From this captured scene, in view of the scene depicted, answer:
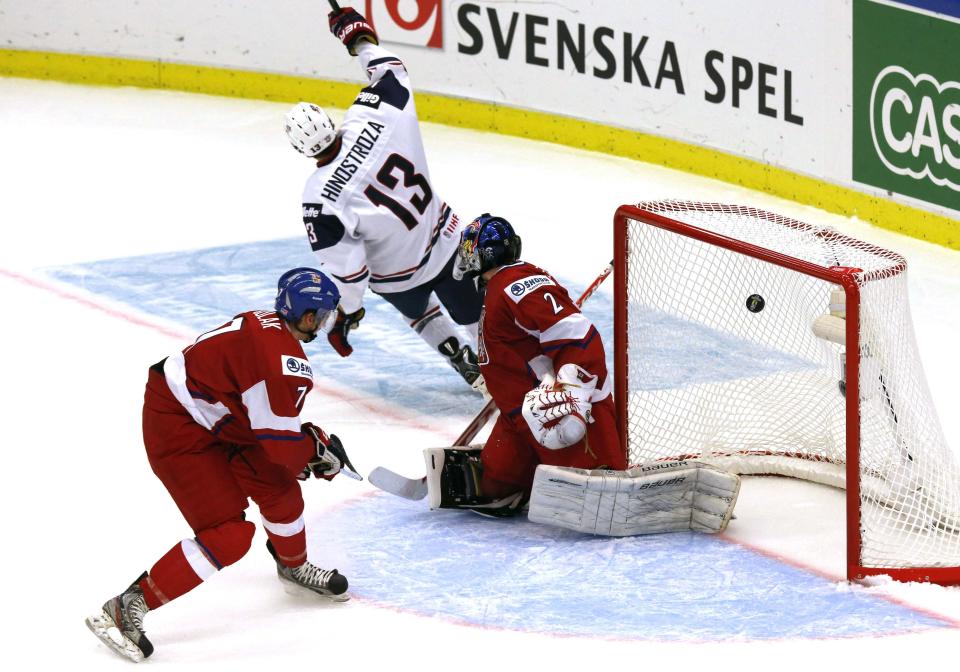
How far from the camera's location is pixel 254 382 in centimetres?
402

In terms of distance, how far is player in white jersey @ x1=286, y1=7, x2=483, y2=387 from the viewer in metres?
5.56

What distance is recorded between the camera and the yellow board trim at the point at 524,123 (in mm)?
7520

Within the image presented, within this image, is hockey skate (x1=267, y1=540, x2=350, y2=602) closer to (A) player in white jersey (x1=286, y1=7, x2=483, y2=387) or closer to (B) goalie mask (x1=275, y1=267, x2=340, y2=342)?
(B) goalie mask (x1=275, y1=267, x2=340, y2=342)

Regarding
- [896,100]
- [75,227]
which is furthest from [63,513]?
[896,100]

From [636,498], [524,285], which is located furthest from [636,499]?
[524,285]

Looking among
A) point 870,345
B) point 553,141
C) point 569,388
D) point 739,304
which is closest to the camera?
point 870,345

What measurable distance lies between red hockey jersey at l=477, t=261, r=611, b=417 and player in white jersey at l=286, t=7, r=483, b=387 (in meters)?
0.88

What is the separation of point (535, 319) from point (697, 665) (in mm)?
1106

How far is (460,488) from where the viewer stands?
A: 486 cm

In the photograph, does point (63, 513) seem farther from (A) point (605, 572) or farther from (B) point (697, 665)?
(B) point (697, 665)

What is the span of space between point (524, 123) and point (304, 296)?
5263 mm

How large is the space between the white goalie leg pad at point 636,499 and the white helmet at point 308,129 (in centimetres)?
150

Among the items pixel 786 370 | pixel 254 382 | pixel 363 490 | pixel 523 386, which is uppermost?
pixel 254 382

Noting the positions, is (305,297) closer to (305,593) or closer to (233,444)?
(233,444)
